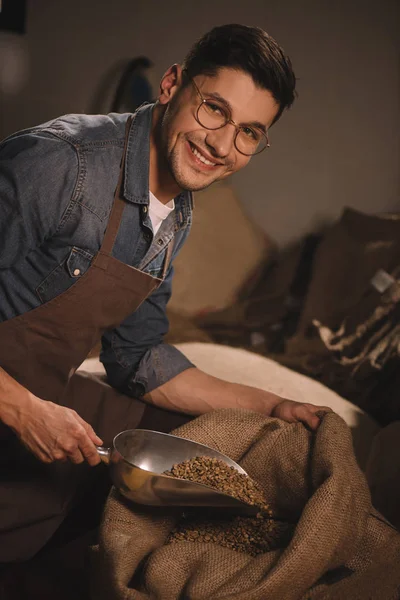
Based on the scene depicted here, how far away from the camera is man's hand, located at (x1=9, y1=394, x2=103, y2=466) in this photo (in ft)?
3.97

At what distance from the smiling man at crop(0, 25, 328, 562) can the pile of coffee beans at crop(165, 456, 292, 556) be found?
21cm

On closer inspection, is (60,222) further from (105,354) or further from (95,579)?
(95,579)

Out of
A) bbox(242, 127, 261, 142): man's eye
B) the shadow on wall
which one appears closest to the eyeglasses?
bbox(242, 127, 261, 142): man's eye

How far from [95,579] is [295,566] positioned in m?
0.38

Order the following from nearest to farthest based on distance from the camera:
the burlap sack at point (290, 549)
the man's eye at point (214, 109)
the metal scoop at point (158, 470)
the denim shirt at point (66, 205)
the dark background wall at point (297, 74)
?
the burlap sack at point (290, 549) < the metal scoop at point (158, 470) < the denim shirt at point (66, 205) < the man's eye at point (214, 109) < the dark background wall at point (297, 74)

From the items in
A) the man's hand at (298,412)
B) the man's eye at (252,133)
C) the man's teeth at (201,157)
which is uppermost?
the man's eye at (252,133)

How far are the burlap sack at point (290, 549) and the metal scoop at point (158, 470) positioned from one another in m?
0.06

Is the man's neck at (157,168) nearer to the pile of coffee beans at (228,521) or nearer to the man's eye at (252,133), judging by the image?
the man's eye at (252,133)

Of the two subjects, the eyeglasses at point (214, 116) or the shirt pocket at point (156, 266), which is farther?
the shirt pocket at point (156, 266)

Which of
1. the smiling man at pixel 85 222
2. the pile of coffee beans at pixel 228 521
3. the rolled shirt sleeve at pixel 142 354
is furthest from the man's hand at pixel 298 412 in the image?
the rolled shirt sleeve at pixel 142 354

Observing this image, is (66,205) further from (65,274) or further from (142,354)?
(142,354)

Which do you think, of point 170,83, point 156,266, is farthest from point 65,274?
point 170,83

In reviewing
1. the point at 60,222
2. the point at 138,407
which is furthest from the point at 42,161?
the point at 138,407

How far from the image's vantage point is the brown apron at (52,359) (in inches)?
53.8
